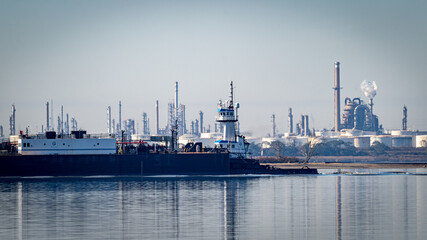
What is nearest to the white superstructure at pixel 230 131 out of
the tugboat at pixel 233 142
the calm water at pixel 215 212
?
the tugboat at pixel 233 142

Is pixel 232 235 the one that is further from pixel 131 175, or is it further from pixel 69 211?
pixel 131 175

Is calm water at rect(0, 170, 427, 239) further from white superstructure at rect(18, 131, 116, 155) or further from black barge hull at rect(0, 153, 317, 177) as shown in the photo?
white superstructure at rect(18, 131, 116, 155)

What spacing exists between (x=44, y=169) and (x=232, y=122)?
29.2 m

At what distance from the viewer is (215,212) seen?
51.2 meters

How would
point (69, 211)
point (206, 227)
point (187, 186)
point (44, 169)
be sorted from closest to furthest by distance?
point (206, 227) → point (69, 211) → point (187, 186) → point (44, 169)

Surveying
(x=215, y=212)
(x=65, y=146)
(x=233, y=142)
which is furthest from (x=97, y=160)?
(x=215, y=212)

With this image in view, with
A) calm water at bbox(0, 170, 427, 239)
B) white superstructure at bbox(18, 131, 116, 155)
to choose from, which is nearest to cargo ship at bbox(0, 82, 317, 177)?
white superstructure at bbox(18, 131, 116, 155)

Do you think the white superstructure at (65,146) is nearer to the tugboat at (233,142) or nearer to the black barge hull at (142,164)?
the black barge hull at (142,164)

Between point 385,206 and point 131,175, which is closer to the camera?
point 385,206

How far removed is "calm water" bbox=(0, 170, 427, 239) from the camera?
134 ft

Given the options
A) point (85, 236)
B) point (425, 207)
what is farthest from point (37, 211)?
point (425, 207)

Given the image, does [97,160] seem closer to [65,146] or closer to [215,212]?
[65,146]

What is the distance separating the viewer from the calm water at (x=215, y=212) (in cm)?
4072

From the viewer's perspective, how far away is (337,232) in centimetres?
4041
